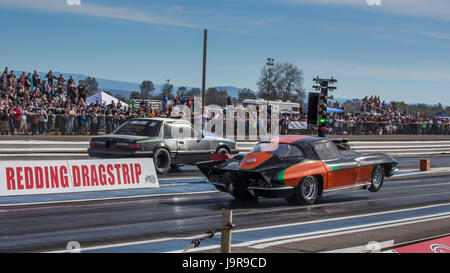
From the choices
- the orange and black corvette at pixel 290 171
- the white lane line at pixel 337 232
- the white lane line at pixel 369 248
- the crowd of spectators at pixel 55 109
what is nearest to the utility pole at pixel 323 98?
the crowd of spectators at pixel 55 109

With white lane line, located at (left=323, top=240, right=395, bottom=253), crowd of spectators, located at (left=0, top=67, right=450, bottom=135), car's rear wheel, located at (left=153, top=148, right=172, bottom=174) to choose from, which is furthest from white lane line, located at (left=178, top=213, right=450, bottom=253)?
crowd of spectators, located at (left=0, top=67, right=450, bottom=135)

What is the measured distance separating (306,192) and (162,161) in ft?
19.8

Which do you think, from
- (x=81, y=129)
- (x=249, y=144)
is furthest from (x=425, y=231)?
(x=81, y=129)

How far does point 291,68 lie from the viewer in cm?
Result: 8569

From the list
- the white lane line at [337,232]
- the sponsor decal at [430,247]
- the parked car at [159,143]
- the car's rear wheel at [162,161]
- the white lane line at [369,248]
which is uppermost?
the parked car at [159,143]

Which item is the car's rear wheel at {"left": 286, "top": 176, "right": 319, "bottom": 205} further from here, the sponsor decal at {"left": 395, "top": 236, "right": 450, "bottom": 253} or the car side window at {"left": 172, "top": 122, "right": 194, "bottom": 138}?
the car side window at {"left": 172, "top": 122, "right": 194, "bottom": 138}

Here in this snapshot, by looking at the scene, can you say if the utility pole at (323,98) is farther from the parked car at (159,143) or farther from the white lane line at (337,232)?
the white lane line at (337,232)

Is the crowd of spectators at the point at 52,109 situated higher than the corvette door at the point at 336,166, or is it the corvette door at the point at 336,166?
the crowd of spectators at the point at 52,109

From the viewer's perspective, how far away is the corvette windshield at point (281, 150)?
1186cm

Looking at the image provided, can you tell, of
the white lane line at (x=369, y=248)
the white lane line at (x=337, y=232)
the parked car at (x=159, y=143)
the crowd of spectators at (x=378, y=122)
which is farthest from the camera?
the crowd of spectators at (x=378, y=122)

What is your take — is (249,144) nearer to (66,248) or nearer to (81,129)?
(81,129)

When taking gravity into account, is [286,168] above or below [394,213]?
above
